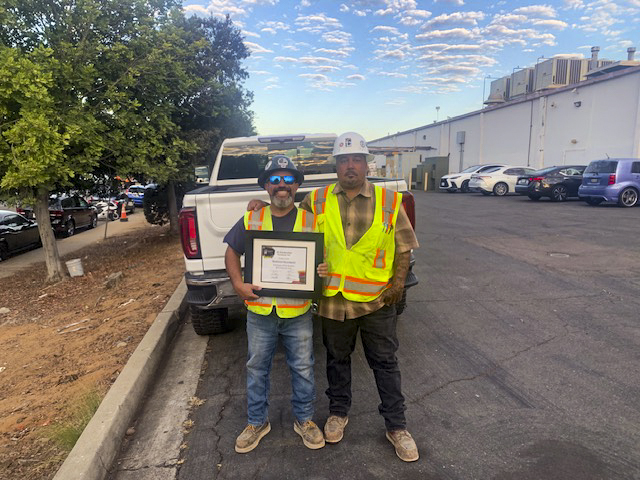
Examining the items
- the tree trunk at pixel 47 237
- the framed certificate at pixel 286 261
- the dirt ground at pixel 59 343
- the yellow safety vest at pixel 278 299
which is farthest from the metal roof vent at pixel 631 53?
the framed certificate at pixel 286 261

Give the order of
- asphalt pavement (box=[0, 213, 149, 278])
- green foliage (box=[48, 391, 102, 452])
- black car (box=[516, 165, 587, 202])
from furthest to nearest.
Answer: black car (box=[516, 165, 587, 202]) → asphalt pavement (box=[0, 213, 149, 278]) → green foliage (box=[48, 391, 102, 452])

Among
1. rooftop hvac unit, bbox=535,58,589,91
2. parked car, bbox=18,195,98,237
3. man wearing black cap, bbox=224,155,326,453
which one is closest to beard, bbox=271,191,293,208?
man wearing black cap, bbox=224,155,326,453

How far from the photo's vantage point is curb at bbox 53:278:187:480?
97.2 inches

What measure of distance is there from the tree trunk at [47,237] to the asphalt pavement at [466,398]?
5779 mm

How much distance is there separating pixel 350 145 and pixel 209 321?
8.75ft

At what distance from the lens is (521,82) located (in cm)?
3350

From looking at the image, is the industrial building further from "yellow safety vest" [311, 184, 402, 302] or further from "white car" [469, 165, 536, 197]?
"yellow safety vest" [311, 184, 402, 302]

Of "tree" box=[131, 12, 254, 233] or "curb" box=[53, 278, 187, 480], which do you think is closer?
"curb" box=[53, 278, 187, 480]

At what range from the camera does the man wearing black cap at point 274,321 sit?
2.62m

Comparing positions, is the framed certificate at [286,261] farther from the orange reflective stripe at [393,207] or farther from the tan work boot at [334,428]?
the tan work boot at [334,428]

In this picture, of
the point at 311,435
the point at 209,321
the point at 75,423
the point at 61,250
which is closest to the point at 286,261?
the point at 311,435

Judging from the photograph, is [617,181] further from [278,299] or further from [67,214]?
[67,214]

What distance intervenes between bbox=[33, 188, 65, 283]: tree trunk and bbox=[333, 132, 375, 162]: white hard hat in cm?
819

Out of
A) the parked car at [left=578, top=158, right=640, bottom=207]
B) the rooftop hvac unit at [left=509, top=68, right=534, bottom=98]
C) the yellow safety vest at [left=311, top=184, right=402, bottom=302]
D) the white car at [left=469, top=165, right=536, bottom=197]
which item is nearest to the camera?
the yellow safety vest at [left=311, top=184, right=402, bottom=302]
